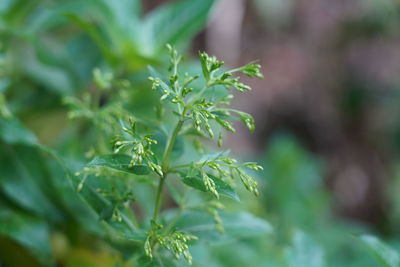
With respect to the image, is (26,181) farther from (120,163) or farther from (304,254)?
(304,254)

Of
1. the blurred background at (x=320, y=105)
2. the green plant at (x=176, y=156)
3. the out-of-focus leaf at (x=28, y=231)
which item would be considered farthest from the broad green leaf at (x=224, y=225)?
the blurred background at (x=320, y=105)

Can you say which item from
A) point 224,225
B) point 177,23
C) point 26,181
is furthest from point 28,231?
point 177,23

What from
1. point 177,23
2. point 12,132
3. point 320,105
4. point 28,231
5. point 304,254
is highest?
point 177,23

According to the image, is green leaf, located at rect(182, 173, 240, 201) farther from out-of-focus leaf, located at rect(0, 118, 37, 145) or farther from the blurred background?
the blurred background

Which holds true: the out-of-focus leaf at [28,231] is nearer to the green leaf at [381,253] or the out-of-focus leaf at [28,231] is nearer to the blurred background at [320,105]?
the green leaf at [381,253]

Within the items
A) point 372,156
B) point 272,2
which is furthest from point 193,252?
point 372,156

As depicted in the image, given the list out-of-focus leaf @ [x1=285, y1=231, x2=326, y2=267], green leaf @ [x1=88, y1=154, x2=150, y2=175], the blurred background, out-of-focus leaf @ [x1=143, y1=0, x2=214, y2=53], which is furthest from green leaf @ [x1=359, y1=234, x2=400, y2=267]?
the blurred background
